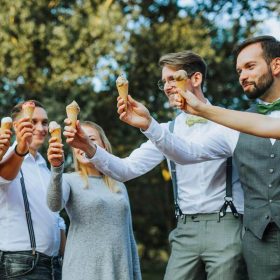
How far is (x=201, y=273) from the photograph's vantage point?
4.08 meters

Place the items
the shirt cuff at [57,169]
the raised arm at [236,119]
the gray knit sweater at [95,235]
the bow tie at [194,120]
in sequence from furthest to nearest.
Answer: the gray knit sweater at [95,235] < the bow tie at [194,120] < the shirt cuff at [57,169] < the raised arm at [236,119]

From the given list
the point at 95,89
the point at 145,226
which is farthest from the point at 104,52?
the point at 145,226

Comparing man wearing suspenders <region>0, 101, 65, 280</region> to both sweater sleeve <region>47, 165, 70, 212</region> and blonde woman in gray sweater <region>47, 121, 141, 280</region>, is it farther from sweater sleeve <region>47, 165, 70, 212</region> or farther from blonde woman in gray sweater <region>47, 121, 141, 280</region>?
sweater sleeve <region>47, 165, 70, 212</region>

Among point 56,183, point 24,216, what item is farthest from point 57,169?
point 24,216

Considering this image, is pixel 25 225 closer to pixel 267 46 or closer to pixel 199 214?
pixel 199 214

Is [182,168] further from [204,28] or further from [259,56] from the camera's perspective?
[204,28]

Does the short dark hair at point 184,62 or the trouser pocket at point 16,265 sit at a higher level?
the short dark hair at point 184,62

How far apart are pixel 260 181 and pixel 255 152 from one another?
188 millimetres

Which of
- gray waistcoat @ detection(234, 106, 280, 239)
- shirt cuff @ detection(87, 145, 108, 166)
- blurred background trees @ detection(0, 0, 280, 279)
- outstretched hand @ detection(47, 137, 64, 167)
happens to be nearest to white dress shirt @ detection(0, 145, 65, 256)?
outstretched hand @ detection(47, 137, 64, 167)

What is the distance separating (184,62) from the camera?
4.43 metres

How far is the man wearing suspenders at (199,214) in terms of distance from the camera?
3.98 metres

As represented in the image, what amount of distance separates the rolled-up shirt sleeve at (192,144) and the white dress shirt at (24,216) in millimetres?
1245

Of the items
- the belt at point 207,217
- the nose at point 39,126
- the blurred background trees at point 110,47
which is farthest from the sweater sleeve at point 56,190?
the blurred background trees at point 110,47

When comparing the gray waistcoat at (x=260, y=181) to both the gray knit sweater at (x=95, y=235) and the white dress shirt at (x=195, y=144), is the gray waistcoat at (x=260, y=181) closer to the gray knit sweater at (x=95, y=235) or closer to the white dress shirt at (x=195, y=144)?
the white dress shirt at (x=195, y=144)
